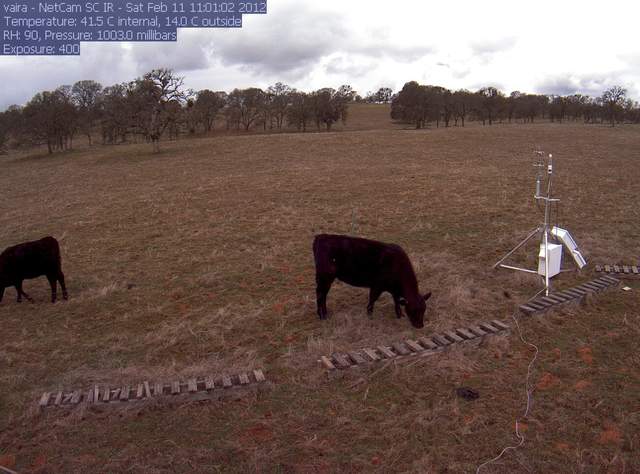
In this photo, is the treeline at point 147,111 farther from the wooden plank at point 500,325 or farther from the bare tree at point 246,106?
the wooden plank at point 500,325

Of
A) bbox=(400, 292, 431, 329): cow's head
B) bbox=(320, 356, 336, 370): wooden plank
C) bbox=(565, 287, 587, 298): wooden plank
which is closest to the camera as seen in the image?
bbox=(320, 356, 336, 370): wooden plank

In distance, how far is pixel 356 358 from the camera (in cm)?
652

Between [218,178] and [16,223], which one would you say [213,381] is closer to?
[16,223]

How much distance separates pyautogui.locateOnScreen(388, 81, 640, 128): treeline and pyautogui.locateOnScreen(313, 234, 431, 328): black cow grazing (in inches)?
2214

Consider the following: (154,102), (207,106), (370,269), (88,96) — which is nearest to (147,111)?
(154,102)

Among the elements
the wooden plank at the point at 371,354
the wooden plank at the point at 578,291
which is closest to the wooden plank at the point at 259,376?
the wooden plank at the point at 371,354

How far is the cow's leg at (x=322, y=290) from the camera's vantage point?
26.3ft

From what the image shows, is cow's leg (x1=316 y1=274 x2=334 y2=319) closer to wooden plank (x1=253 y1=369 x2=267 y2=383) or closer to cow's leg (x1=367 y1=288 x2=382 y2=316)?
cow's leg (x1=367 y1=288 x2=382 y2=316)

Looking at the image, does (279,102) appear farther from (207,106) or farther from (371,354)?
(371,354)

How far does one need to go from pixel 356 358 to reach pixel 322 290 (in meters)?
1.82

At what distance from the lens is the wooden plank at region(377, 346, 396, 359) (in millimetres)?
6590

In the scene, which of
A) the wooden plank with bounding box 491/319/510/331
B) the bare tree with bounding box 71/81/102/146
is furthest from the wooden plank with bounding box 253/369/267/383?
the bare tree with bounding box 71/81/102/146

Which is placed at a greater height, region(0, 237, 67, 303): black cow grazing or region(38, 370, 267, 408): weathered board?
region(0, 237, 67, 303): black cow grazing

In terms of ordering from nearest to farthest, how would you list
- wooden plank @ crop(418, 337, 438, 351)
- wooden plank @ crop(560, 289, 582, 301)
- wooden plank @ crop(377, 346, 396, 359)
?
wooden plank @ crop(377, 346, 396, 359) → wooden plank @ crop(418, 337, 438, 351) → wooden plank @ crop(560, 289, 582, 301)
